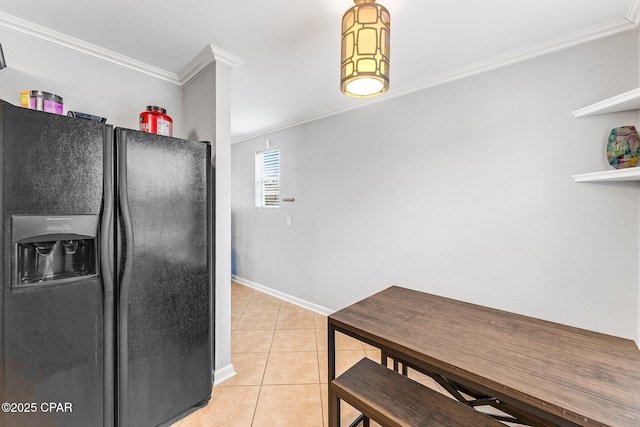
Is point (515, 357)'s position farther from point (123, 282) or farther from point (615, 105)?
point (123, 282)

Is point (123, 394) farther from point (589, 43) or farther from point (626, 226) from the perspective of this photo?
point (589, 43)

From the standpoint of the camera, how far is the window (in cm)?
390

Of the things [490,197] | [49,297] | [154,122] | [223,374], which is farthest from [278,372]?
[490,197]

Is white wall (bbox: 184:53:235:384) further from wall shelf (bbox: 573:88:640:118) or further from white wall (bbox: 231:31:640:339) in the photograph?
wall shelf (bbox: 573:88:640:118)

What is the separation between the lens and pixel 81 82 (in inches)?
72.9

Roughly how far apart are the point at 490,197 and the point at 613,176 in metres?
0.69

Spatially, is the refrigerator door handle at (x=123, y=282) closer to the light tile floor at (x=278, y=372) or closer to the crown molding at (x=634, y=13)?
the light tile floor at (x=278, y=372)

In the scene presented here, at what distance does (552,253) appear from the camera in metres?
1.85

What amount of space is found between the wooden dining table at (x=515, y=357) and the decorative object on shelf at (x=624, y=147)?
3.54 ft

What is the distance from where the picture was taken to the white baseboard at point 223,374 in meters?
2.02

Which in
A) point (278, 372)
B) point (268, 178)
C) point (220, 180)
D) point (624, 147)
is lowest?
point (278, 372)

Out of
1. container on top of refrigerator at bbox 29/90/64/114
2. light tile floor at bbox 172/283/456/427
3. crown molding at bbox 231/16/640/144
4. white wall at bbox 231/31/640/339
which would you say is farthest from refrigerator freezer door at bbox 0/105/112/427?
crown molding at bbox 231/16/640/144

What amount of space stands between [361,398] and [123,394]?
1269 millimetres

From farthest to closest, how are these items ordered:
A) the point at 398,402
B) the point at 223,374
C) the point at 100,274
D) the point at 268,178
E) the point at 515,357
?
the point at 268,178
the point at 223,374
the point at 100,274
the point at 398,402
the point at 515,357
